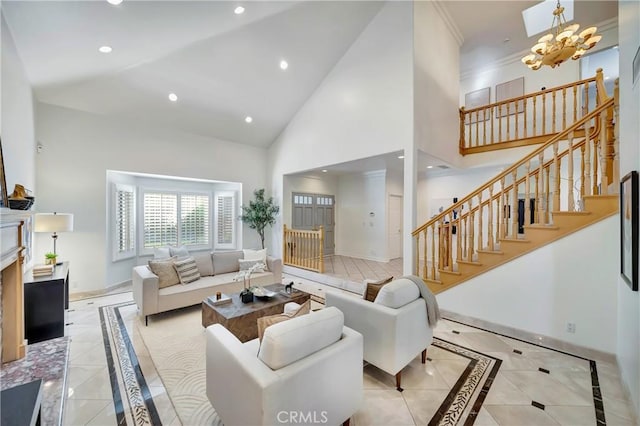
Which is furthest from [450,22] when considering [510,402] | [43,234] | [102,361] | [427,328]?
[43,234]

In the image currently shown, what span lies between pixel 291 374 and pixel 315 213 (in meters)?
6.54

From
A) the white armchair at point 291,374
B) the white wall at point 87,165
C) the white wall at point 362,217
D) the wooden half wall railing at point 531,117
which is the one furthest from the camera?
the white wall at point 362,217

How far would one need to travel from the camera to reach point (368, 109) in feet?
16.1

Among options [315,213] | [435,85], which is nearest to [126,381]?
[315,213]

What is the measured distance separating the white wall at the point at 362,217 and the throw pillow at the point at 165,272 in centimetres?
515

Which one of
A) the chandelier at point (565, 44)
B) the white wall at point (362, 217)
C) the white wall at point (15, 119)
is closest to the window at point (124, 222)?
the white wall at point (15, 119)

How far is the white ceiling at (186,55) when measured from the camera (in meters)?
3.08

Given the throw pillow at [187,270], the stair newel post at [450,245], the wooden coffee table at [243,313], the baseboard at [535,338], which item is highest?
the stair newel post at [450,245]

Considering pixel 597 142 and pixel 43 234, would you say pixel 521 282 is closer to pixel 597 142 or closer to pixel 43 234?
pixel 597 142

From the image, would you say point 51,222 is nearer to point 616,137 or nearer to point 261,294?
point 261,294

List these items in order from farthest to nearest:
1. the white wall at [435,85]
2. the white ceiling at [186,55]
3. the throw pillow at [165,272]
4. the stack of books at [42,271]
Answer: the white wall at [435,85] < the throw pillow at [165,272] < the stack of books at [42,271] < the white ceiling at [186,55]

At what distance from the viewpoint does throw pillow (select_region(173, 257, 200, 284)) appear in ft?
13.4

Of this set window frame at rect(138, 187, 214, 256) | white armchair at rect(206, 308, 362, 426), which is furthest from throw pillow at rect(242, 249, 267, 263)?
white armchair at rect(206, 308, 362, 426)

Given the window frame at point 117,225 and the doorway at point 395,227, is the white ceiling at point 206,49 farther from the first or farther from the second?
the doorway at point 395,227
